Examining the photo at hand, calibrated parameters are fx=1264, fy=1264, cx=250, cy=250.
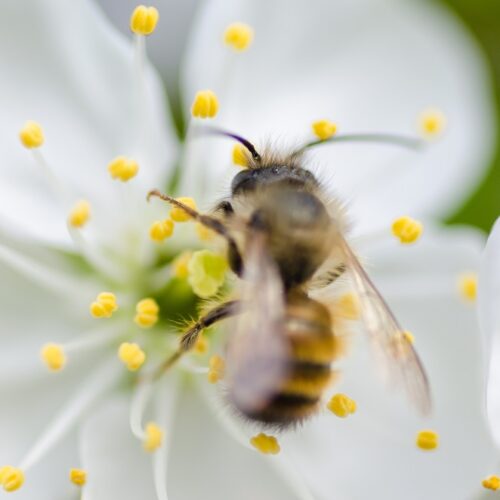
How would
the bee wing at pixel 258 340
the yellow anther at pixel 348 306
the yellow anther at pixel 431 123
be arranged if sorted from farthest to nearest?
1. the yellow anther at pixel 431 123
2. the yellow anther at pixel 348 306
3. the bee wing at pixel 258 340

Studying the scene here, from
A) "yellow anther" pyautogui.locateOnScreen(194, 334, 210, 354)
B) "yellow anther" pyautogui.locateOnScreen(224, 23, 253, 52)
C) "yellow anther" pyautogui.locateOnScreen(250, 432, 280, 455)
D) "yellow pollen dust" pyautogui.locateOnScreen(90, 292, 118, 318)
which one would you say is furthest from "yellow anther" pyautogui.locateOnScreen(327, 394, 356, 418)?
"yellow anther" pyautogui.locateOnScreen(224, 23, 253, 52)

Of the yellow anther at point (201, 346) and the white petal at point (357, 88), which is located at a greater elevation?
the white petal at point (357, 88)

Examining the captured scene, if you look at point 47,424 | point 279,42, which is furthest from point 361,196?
point 47,424

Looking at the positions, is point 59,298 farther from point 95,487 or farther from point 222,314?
point 222,314

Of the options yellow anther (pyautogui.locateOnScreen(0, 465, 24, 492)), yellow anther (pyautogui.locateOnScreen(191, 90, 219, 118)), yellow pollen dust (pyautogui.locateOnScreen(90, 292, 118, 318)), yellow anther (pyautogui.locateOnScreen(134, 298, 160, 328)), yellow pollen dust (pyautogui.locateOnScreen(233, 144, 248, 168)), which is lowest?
yellow anther (pyautogui.locateOnScreen(0, 465, 24, 492))

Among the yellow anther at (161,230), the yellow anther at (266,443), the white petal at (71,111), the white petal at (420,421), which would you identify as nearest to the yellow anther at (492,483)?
the white petal at (420,421)

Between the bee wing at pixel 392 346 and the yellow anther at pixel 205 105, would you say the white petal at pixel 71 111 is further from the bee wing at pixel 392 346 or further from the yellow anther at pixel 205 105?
the bee wing at pixel 392 346

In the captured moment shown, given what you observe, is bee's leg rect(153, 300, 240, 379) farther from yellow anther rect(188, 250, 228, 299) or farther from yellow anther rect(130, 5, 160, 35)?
yellow anther rect(130, 5, 160, 35)
